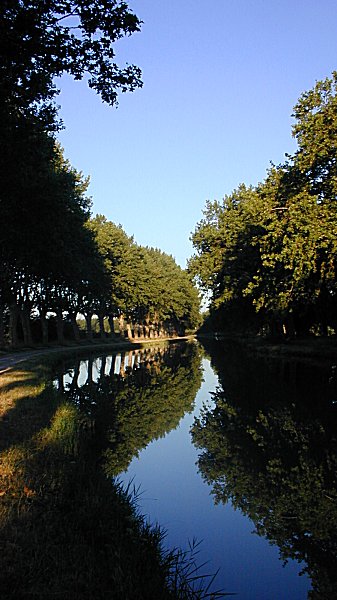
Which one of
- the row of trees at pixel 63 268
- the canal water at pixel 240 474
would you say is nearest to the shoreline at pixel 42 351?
the row of trees at pixel 63 268

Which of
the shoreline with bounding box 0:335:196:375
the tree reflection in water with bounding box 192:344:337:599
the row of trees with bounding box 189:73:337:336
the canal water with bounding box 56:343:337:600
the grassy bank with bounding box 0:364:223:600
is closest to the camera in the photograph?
the grassy bank with bounding box 0:364:223:600

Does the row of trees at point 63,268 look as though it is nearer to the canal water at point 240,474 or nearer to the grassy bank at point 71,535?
the canal water at point 240,474

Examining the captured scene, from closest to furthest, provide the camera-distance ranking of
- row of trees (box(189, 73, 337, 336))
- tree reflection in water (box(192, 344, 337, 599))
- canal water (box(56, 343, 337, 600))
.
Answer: canal water (box(56, 343, 337, 600))
tree reflection in water (box(192, 344, 337, 599))
row of trees (box(189, 73, 337, 336))

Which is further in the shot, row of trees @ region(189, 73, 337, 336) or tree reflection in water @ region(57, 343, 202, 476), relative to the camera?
row of trees @ region(189, 73, 337, 336)

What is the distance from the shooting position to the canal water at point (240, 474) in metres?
6.87

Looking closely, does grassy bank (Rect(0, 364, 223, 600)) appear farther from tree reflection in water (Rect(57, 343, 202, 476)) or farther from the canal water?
tree reflection in water (Rect(57, 343, 202, 476))

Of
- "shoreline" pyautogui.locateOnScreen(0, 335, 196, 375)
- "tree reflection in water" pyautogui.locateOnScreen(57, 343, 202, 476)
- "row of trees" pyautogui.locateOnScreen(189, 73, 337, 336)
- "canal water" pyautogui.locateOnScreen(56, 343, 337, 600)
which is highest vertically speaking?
"row of trees" pyautogui.locateOnScreen(189, 73, 337, 336)

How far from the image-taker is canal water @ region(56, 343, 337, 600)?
687cm

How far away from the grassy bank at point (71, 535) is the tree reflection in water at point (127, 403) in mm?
1958

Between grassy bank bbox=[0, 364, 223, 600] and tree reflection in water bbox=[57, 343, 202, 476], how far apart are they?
1.96 metres

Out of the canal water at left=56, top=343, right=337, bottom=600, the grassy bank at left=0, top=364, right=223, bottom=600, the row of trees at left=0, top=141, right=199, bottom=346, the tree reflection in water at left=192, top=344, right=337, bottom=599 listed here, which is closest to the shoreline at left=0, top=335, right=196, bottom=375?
the row of trees at left=0, top=141, right=199, bottom=346

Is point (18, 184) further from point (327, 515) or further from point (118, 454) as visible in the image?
point (327, 515)

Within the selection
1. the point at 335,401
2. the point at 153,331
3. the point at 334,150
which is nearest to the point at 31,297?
the point at 334,150

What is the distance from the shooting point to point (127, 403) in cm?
1938
